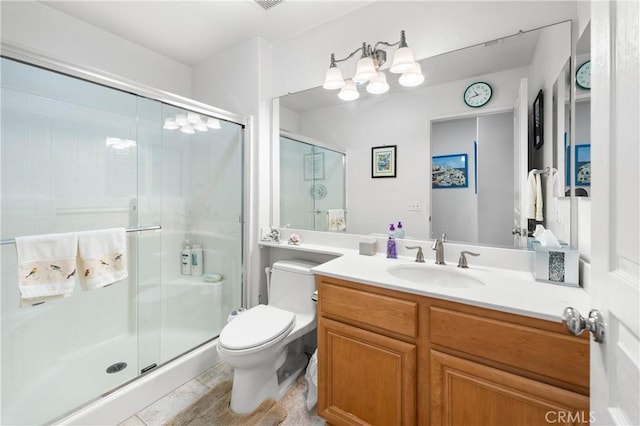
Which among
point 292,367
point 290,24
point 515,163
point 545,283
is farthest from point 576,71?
point 292,367

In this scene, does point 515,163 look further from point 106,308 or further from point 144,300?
point 106,308

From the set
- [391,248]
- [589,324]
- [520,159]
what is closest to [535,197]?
[520,159]

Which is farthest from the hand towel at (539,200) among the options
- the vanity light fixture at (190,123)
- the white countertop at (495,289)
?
the vanity light fixture at (190,123)

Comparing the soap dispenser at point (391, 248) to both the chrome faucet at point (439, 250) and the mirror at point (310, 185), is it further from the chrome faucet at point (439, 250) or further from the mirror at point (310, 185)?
the mirror at point (310, 185)

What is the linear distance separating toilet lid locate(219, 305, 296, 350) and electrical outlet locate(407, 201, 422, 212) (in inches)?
38.8

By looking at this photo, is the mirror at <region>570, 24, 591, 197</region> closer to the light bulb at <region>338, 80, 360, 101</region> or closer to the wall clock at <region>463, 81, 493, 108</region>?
the wall clock at <region>463, 81, 493, 108</region>

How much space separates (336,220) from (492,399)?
51.6 inches

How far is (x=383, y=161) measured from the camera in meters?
1.81

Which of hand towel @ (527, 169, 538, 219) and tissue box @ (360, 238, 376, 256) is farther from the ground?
hand towel @ (527, 169, 538, 219)

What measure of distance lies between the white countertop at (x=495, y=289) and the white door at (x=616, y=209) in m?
0.33

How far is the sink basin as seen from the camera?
1.40 m

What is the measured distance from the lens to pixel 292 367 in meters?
1.92

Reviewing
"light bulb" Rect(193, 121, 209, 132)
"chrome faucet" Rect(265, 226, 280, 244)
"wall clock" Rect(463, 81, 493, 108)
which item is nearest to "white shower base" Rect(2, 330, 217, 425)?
"chrome faucet" Rect(265, 226, 280, 244)

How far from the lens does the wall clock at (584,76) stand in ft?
3.67
